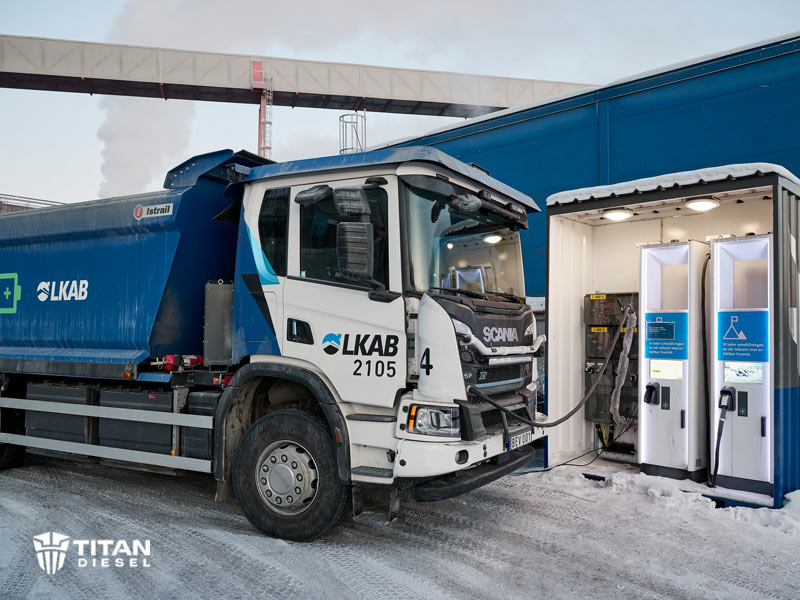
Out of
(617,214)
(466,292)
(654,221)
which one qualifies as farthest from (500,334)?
(654,221)

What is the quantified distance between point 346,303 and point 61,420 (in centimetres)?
386

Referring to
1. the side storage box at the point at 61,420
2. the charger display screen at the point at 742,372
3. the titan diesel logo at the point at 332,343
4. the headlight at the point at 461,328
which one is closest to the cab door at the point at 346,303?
the titan diesel logo at the point at 332,343

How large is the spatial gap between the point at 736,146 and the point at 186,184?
6695 mm

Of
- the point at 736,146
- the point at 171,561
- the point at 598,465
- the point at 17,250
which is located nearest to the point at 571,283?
the point at 598,465

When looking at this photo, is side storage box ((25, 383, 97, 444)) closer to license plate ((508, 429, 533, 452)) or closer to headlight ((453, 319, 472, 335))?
headlight ((453, 319, 472, 335))

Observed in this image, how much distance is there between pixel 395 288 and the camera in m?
4.46

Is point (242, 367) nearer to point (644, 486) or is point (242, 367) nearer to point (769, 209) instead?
point (644, 486)

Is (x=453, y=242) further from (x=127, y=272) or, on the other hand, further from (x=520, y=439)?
(x=127, y=272)

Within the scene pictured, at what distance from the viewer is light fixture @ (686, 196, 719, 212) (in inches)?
256

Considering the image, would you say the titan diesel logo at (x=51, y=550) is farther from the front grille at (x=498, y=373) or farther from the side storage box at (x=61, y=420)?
the front grille at (x=498, y=373)

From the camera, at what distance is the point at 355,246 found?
14.2 feet

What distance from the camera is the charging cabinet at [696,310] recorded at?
5910 mm

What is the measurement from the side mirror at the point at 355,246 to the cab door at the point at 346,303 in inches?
1.8

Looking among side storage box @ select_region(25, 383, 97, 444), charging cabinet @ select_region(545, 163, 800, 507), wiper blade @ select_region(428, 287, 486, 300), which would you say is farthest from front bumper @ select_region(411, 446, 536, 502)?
side storage box @ select_region(25, 383, 97, 444)
